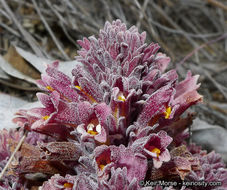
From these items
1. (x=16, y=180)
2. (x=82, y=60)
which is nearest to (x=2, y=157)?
(x=16, y=180)

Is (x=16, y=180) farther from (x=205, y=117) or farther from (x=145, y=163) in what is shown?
(x=205, y=117)

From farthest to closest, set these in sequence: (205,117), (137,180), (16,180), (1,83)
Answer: (205,117)
(1,83)
(16,180)
(137,180)

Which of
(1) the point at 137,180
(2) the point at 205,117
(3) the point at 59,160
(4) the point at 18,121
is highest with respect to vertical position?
(2) the point at 205,117

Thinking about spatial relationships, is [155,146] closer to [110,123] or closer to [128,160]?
[128,160]

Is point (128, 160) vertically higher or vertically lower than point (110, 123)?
lower

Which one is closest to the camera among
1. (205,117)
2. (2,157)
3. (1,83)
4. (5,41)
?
(2,157)

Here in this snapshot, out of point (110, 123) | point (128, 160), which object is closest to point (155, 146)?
point (128, 160)

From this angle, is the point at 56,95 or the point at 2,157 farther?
the point at 2,157

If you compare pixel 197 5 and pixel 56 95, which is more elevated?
pixel 197 5
